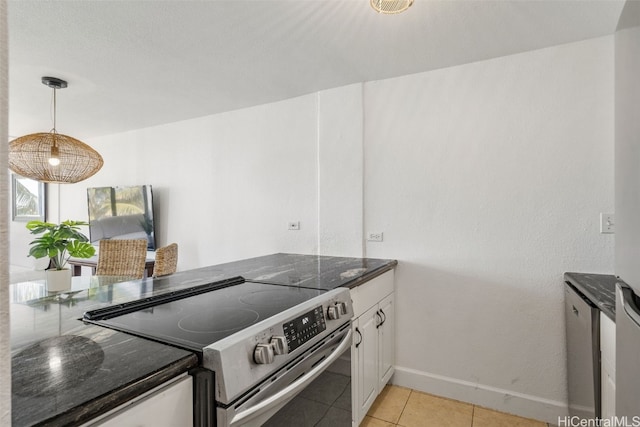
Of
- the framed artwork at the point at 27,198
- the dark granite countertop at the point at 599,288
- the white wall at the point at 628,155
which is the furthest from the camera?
the framed artwork at the point at 27,198

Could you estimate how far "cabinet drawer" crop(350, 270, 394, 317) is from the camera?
70.2 inches

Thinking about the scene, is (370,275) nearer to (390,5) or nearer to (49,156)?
(390,5)

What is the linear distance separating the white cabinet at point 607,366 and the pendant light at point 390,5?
1567mm

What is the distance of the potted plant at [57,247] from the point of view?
173 centimetres

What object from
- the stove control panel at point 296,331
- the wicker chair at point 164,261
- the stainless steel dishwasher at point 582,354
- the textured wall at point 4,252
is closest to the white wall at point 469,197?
the stainless steel dishwasher at point 582,354

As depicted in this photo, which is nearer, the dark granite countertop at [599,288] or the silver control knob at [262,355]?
the silver control knob at [262,355]

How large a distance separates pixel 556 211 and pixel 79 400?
246cm

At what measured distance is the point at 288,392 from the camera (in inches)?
40.8

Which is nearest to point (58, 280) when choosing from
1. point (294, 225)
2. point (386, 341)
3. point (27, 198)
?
point (294, 225)

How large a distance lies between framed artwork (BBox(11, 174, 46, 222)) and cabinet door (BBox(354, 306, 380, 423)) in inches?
213

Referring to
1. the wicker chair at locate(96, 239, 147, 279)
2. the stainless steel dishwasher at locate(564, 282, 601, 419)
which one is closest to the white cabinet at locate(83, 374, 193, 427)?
the stainless steel dishwasher at locate(564, 282, 601, 419)

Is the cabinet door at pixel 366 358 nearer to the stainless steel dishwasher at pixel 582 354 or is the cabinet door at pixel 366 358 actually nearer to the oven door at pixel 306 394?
the oven door at pixel 306 394

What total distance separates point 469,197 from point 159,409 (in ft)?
7.10

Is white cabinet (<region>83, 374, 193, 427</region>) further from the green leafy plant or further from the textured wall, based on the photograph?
the green leafy plant
